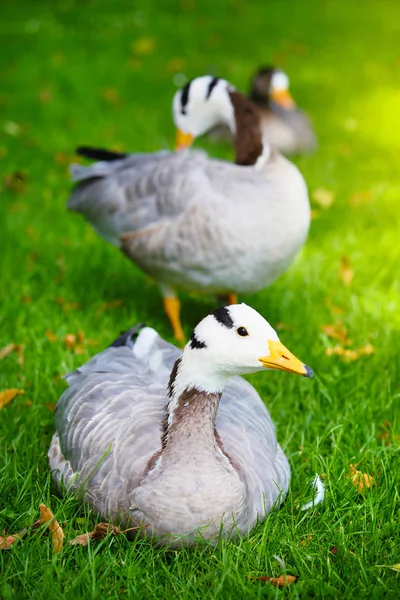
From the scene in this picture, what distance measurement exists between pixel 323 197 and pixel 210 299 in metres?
1.88

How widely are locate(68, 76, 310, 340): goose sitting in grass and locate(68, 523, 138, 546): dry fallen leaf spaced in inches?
67.4

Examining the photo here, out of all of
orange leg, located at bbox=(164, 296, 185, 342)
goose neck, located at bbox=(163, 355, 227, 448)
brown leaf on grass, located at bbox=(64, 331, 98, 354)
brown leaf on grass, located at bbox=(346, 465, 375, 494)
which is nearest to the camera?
goose neck, located at bbox=(163, 355, 227, 448)

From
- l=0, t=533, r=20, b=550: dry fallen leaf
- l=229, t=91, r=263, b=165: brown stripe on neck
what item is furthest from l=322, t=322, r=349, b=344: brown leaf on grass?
l=0, t=533, r=20, b=550: dry fallen leaf

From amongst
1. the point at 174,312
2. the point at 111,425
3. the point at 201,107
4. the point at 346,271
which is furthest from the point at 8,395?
the point at 346,271

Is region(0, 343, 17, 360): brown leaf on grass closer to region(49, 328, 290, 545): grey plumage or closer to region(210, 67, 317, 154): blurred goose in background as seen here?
region(49, 328, 290, 545): grey plumage

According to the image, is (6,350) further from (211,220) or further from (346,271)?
(346,271)

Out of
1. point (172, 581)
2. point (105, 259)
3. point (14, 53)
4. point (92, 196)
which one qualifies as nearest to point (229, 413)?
point (172, 581)

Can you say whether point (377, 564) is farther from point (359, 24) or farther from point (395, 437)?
point (359, 24)

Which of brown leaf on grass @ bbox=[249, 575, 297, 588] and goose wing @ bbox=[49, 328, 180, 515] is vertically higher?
goose wing @ bbox=[49, 328, 180, 515]

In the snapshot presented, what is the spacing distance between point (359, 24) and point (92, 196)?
29.8 ft

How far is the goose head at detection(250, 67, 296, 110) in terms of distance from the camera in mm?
8070

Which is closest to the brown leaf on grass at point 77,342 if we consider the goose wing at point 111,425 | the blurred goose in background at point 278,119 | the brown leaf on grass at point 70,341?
the brown leaf on grass at point 70,341

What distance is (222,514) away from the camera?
2672 millimetres

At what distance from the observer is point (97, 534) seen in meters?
2.84
